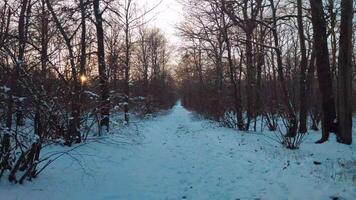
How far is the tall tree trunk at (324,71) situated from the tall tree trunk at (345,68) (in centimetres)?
72

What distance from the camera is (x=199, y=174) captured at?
9789mm

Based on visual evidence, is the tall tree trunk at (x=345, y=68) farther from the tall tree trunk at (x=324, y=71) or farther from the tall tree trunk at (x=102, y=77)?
the tall tree trunk at (x=102, y=77)

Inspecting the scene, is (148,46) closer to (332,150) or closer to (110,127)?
(110,127)

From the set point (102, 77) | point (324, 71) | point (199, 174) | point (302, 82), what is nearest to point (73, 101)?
point (102, 77)

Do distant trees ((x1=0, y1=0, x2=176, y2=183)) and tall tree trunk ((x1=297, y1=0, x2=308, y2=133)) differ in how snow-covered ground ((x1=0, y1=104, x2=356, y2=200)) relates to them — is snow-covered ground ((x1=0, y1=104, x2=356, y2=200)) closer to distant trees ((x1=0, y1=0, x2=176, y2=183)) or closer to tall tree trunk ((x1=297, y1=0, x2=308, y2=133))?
distant trees ((x1=0, y1=0, x2=176, y2=183))

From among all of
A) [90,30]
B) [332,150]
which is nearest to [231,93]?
[90,30]

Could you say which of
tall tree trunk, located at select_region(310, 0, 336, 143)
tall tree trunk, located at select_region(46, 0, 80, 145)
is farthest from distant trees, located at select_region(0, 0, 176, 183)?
tall tree trunk, located at select_region(310, 0, 336, 143)

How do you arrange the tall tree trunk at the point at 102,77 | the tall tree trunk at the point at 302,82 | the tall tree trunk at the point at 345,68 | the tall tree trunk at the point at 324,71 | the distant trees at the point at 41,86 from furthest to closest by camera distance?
the tall tree trunk at the point at 302,82, the tall tree trunk at the point at 102,77, the tall tree trunk at the point at 324,71, the tall tree trunk at the point at 345,68, the distant trees at the point at 41,86

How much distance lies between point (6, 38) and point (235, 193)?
5.25 meters

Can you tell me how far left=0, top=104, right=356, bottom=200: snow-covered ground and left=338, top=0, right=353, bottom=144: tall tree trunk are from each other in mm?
863

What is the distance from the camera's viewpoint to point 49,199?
7523 mm

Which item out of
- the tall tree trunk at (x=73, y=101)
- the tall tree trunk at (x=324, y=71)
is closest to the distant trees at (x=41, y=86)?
the tall tree trunk at (x=73, y=101)

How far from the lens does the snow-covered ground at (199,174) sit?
301 inches

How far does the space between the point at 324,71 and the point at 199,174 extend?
6267mm
